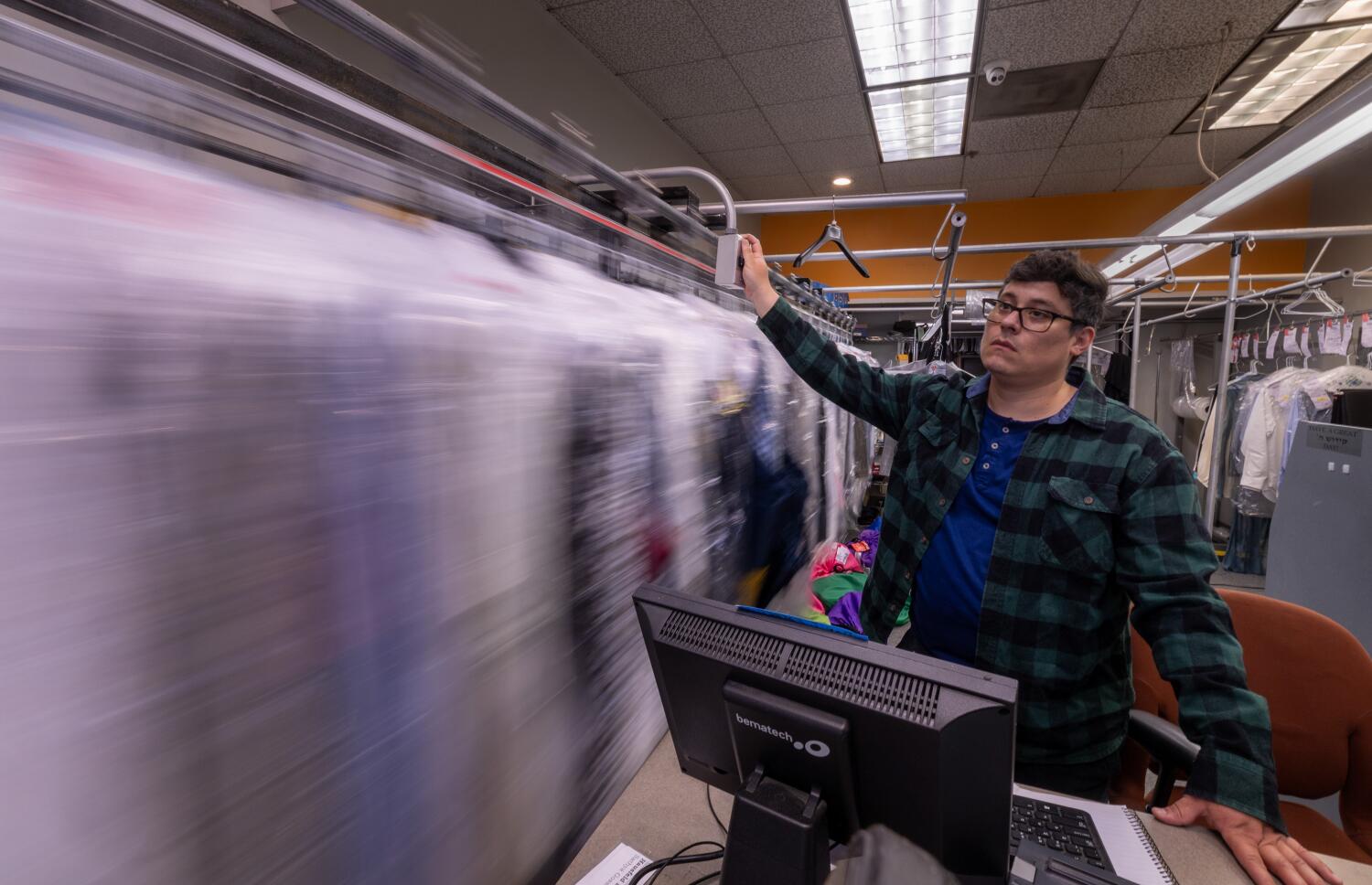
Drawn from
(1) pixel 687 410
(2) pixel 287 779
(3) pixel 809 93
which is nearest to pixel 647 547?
(1) pixel 687 410

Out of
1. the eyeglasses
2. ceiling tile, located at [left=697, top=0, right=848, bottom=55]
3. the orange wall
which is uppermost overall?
ceiling tile, located at [left=697, top=0, right=848, bottom=55]

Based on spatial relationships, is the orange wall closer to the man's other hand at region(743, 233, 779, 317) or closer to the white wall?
the white wall

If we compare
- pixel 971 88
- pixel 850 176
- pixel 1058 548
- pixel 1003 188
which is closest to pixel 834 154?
pixel 850 176

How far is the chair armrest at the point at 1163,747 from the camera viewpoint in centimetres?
108

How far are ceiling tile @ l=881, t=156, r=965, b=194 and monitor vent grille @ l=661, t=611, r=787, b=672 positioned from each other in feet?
15.7

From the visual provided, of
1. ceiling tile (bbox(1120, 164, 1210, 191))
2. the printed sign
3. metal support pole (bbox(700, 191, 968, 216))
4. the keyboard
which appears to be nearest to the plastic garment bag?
ceiling tile (bbox(1120, 164, 1210, 191))

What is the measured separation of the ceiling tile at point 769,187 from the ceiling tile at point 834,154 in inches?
9.6

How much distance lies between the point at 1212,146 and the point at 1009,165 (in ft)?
4.09

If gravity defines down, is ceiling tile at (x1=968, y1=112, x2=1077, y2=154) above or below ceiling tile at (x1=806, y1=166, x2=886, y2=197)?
above

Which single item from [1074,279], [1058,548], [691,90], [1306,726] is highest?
[691,90]

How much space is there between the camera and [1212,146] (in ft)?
13.5

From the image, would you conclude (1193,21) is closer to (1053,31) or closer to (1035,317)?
(1053,31)

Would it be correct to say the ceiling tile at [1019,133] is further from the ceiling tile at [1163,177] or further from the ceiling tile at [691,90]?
the ceiling tile at [691,90]

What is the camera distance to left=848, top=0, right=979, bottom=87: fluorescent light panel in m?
2.63
